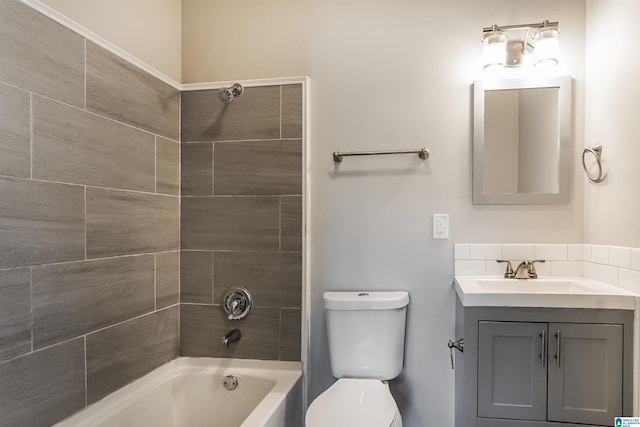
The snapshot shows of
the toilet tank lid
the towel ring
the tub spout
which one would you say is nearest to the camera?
the towel ring

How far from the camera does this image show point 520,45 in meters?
1.91

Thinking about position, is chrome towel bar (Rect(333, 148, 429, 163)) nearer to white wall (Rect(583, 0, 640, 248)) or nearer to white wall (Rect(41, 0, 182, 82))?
white wall (Rect(583, 0, 640, 248))

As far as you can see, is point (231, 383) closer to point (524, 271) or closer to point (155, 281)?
point (155, 281)

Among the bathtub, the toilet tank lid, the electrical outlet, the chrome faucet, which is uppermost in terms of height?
the electrical outlet

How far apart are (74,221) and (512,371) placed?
180 centimetres

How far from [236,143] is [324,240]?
0.71m

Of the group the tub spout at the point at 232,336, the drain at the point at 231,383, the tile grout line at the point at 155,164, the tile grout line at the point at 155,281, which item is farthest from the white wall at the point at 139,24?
the drain at the point at 231,383

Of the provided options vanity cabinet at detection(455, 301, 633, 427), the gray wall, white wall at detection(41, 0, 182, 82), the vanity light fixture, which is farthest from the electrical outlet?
white wall at detection(41, 0, 182, 82)

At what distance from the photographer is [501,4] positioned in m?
1.97

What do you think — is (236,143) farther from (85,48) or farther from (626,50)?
A: (626,50)

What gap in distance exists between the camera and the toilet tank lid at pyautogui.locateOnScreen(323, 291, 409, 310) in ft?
6.18

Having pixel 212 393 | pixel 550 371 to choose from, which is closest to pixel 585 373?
pixel 550 371

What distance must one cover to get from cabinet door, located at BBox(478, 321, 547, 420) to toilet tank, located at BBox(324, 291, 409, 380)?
16.8 inches

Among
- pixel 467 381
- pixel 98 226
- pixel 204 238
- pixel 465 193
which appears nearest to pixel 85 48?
pixel 98 226
